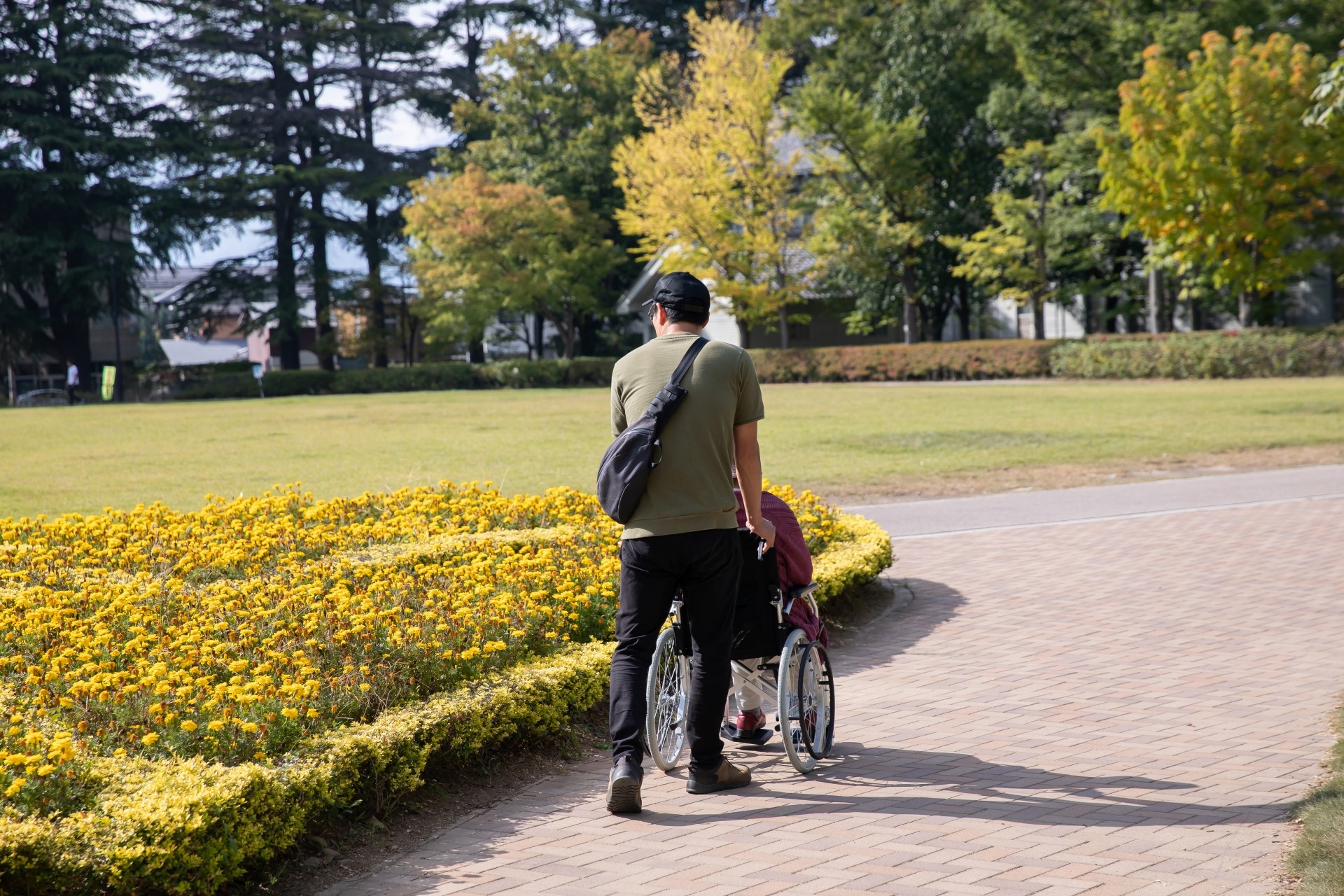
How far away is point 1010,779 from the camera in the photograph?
459 centimetres

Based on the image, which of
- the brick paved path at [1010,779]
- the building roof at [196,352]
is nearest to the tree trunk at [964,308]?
the brick paved path at [1010,779]

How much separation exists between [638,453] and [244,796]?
1.55 metres

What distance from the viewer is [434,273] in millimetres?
48219

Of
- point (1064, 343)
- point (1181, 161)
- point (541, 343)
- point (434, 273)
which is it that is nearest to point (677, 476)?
point (1181, 161)

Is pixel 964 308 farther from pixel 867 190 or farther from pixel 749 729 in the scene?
pixel 749 729

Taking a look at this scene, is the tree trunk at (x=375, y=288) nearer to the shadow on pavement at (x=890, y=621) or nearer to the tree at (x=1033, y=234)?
the tree at (x=1033, y=234)

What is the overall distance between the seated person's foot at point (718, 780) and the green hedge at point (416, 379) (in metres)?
42.7

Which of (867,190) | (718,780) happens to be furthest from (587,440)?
(867,190)

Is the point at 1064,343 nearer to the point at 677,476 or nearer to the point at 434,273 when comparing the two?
the point at 434,273

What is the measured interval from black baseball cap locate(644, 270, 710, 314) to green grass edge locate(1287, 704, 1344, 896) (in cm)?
243

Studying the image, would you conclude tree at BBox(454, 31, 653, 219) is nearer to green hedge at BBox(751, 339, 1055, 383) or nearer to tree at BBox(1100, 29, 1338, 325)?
green hedge at BBox(751, 339, 1055, 383)

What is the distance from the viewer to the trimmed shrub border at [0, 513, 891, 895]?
3193 millimetres

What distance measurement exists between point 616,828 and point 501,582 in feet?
7.34

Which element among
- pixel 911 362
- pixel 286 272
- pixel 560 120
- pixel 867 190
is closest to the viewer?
pixel 911 362
